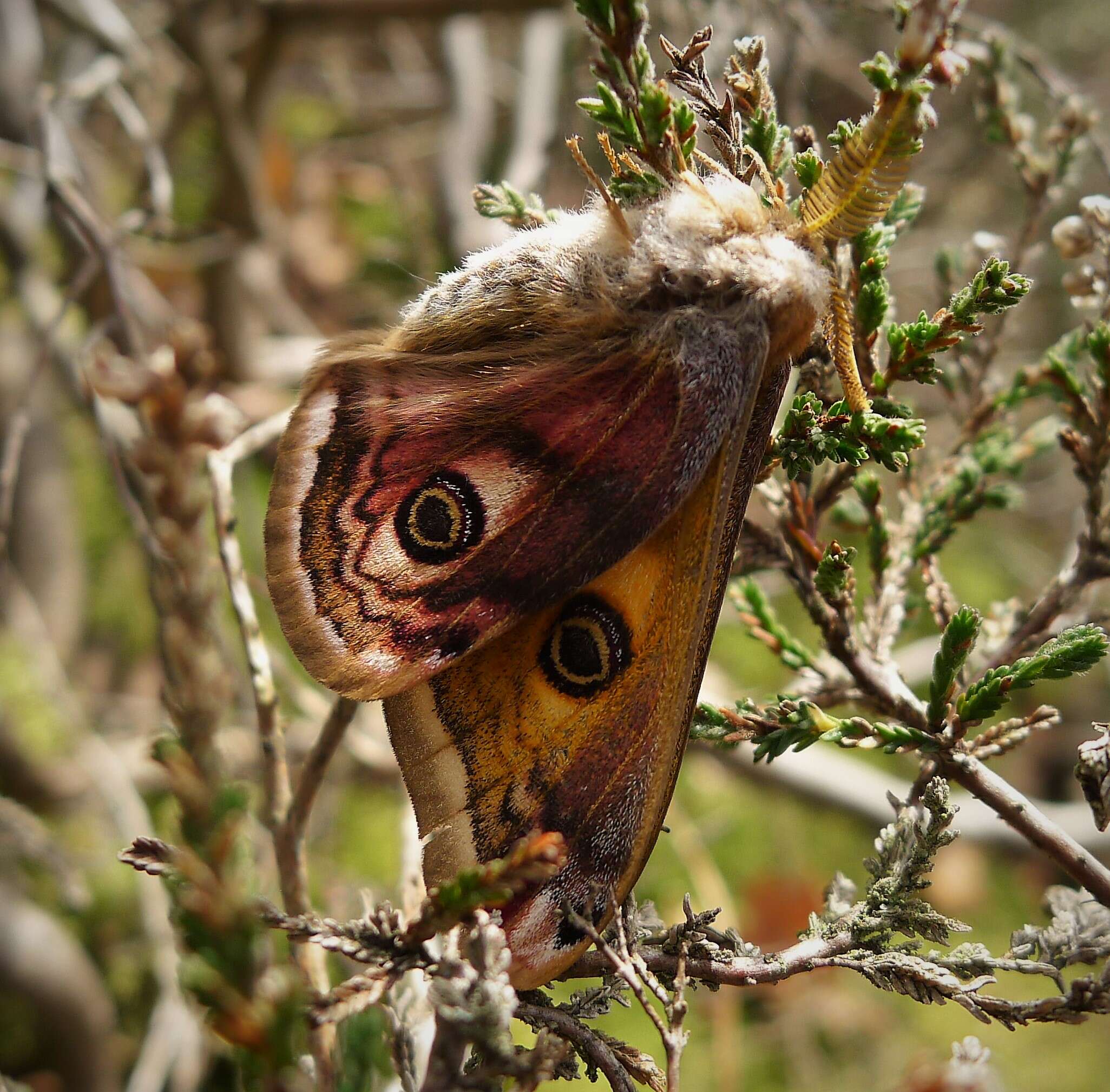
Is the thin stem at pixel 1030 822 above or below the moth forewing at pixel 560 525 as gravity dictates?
below

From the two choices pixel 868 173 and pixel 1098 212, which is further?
pixel 1098 212

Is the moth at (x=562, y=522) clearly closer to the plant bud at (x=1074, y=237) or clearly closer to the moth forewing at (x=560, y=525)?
the moth forewing at (x=560, y=525)

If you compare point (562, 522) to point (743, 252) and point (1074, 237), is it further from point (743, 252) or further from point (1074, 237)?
point (1074, 237)

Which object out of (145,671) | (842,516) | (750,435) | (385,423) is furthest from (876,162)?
(145,671)

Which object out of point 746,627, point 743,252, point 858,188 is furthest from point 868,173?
point 746,627

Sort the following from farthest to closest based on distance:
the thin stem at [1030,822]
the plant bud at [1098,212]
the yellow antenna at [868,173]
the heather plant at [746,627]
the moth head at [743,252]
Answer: the plant bud at [1098,212]
the moth head at [743,252]
the thin stem at [1030,822]
the yellow antenna at [868,173]
the heather plant at [746,627]

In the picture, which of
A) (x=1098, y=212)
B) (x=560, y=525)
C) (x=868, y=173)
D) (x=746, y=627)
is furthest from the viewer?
(x=746, y=627)

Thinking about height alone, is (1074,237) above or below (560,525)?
above

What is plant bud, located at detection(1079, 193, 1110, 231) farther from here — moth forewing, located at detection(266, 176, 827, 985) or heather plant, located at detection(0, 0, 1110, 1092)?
moth forewing, located at detection(266, 176, 827, 985)

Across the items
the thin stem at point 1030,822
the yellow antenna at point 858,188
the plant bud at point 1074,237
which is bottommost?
the thin stem at point 1030,822

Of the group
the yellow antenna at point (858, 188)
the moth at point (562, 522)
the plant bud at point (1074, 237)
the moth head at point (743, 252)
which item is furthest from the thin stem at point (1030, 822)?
the plant bud at point (1074, 237)
